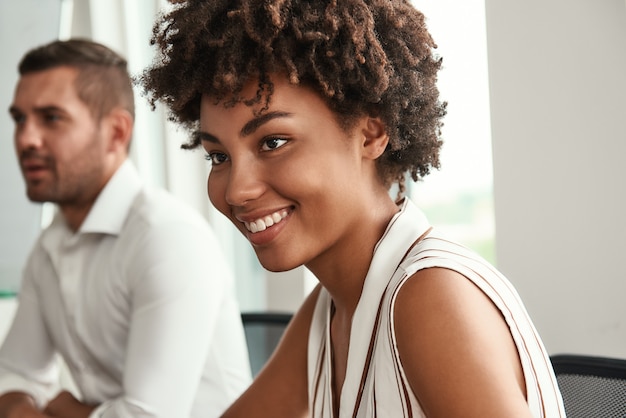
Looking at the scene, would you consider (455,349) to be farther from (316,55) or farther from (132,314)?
(132,314)

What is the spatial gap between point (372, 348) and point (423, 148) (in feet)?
1.24

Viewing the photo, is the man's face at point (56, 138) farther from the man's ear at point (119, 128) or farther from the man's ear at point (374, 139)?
the man's ear at point (374, 139)

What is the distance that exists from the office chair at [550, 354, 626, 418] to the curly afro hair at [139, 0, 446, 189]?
45 centimetres

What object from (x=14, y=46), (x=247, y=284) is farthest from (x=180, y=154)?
(x=14, y=46)

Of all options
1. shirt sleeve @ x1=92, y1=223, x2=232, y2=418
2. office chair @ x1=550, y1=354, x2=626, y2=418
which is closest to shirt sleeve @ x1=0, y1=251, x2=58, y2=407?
shirt sleeve @ x1=92, y1=223, x2=232, y2=418

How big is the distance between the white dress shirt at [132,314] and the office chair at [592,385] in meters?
0.87

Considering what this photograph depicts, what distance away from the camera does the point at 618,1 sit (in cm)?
168

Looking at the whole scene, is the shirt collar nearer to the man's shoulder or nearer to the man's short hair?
the man's shoulder

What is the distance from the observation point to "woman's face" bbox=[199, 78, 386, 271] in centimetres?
119

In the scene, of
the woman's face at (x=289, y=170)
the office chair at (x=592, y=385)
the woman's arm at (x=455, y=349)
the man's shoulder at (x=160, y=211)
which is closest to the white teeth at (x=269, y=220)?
the woman's face at (x=289, y=170)

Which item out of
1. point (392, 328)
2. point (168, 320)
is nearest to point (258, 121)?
point (392, 328)

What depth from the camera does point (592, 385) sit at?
1270 millimetres

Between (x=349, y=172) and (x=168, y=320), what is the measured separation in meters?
0.78

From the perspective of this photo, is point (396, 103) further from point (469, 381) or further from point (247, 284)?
point (247, 284)
